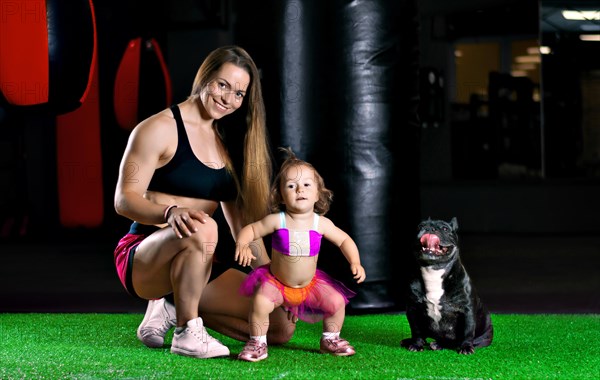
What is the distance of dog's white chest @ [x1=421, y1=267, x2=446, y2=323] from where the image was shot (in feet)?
8.34

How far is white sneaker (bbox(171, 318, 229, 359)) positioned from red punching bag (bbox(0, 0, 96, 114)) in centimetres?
84

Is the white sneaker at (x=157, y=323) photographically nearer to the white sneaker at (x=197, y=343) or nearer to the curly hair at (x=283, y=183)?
the white sneaker at (x=197, y=343)

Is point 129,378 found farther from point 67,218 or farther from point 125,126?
point 67,218

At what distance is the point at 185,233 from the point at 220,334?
757 millimetres

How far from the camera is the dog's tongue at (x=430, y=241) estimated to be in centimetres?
253

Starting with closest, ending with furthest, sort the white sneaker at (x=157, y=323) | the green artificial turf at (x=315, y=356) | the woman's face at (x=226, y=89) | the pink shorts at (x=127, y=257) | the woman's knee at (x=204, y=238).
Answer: the green artificial turf at (x=315, y=356) → the woman's knee at (x=204, y=238) → the woman's face at (x=226, y=89) → the pink shorts at (x=127, y=257) → the white sneaker at (x=157, y=323)

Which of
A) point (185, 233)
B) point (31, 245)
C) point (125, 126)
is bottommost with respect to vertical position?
point (31, 245)

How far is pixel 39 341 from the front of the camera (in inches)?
115

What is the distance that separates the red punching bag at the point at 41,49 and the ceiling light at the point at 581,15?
22.5ft

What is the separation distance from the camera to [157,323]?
9.02 feet

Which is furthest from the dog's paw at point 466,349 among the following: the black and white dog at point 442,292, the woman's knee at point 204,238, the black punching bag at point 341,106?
the black punching bag at point 341,106

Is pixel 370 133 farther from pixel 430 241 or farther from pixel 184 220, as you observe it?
pixel 184 220

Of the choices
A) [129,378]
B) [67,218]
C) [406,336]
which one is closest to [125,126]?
[67,218]

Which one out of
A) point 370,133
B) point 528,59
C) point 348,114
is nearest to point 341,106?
point 348,114
